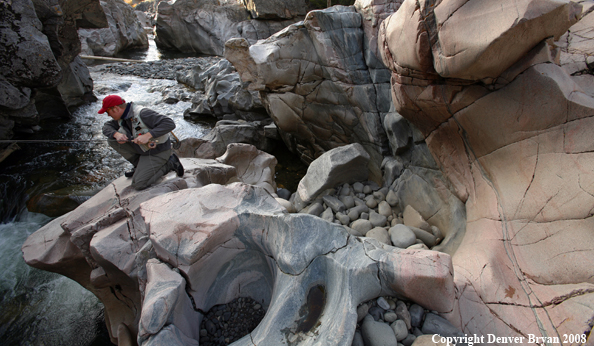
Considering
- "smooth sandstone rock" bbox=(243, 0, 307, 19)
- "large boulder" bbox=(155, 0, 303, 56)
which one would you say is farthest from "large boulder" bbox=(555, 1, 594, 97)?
"large boulder" bbox=(155, 0, 303, 56)

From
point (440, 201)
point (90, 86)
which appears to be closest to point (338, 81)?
point (440, 201)

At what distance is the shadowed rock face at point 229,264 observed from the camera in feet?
6.78

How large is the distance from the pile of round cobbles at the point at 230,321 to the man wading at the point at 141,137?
77.6 inches

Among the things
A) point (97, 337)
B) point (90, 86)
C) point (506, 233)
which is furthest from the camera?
point (90, 86)

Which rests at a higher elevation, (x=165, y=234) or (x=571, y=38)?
(x=571, y=38)

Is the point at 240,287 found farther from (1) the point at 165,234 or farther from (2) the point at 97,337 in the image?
(2) the point at 97,337

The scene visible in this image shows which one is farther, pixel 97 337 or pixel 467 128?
pixel 97 337

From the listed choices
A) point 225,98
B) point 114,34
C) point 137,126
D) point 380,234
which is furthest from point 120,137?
point 114,34

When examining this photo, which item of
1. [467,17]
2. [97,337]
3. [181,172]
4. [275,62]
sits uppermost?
[467,17]

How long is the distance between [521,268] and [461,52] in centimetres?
176

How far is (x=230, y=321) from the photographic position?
2.47 meters

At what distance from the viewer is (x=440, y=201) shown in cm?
373

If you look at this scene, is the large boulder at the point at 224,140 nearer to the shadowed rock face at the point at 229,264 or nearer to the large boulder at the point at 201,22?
the shadowed rock face at the point at 229,264

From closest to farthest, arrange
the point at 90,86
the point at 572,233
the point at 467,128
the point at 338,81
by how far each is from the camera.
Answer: the point at 572,233 < the point at 467,128 < the point at 338,81 < the point at 90,86
